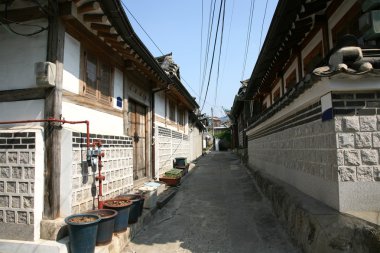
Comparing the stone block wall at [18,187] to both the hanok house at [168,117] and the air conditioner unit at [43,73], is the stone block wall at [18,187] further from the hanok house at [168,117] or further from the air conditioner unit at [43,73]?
the hanok house at [168,117]

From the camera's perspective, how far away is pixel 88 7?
5445mm

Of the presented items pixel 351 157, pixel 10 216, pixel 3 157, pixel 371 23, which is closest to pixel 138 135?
pixel 3 157

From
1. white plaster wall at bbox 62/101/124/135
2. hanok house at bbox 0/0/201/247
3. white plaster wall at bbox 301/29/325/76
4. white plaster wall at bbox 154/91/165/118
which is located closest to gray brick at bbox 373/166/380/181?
white plaster wall at bbox 301/29/325/76

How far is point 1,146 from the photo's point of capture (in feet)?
17.0

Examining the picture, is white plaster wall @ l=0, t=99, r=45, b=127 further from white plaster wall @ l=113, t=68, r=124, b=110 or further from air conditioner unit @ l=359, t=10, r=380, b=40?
air conditioner unit @ l=359, t=10, r=380, b=40

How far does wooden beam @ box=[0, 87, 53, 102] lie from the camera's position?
532 centimetres

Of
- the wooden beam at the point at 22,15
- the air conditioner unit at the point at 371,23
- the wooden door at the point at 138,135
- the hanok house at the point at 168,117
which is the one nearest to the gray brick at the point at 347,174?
the air conditioner unit at the point at 371,23

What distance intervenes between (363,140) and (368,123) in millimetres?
247

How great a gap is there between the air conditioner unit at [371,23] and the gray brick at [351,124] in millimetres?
1221

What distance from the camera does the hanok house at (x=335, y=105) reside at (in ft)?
13.4

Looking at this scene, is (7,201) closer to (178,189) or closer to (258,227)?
(258,227)

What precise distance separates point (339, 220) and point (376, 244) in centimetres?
71

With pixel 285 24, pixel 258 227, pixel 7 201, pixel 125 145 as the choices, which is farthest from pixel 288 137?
pixel 7 201

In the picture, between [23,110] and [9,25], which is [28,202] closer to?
[23,110]
